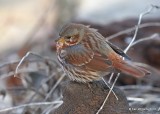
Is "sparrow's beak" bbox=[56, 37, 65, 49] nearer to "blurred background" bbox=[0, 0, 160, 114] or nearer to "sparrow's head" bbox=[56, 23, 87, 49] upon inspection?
"sparrow's head" bbox=[56, 23, 87, 49]

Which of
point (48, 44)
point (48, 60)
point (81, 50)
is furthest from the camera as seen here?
point (48, 44)

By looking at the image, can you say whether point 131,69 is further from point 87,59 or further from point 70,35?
point 70,35

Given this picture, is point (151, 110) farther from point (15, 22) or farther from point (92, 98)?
point (15, 22)

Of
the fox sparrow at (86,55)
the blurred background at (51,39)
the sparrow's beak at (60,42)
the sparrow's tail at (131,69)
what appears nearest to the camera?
the sparrow's tail at (131,69)

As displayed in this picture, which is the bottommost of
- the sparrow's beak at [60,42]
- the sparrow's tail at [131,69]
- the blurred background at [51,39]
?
the blurred background at [51,39]

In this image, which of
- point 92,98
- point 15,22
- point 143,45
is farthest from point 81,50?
point 15,22

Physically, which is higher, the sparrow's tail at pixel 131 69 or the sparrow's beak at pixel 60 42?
the sparrow's beak at pixel 60 42

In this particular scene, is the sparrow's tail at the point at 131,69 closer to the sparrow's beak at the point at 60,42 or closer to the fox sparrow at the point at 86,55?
the fox sparrow at the point at 86,55

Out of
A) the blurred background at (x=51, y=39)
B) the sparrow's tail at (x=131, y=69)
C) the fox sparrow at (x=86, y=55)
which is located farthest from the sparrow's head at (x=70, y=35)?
the blurred background at (x=51, y=39)
